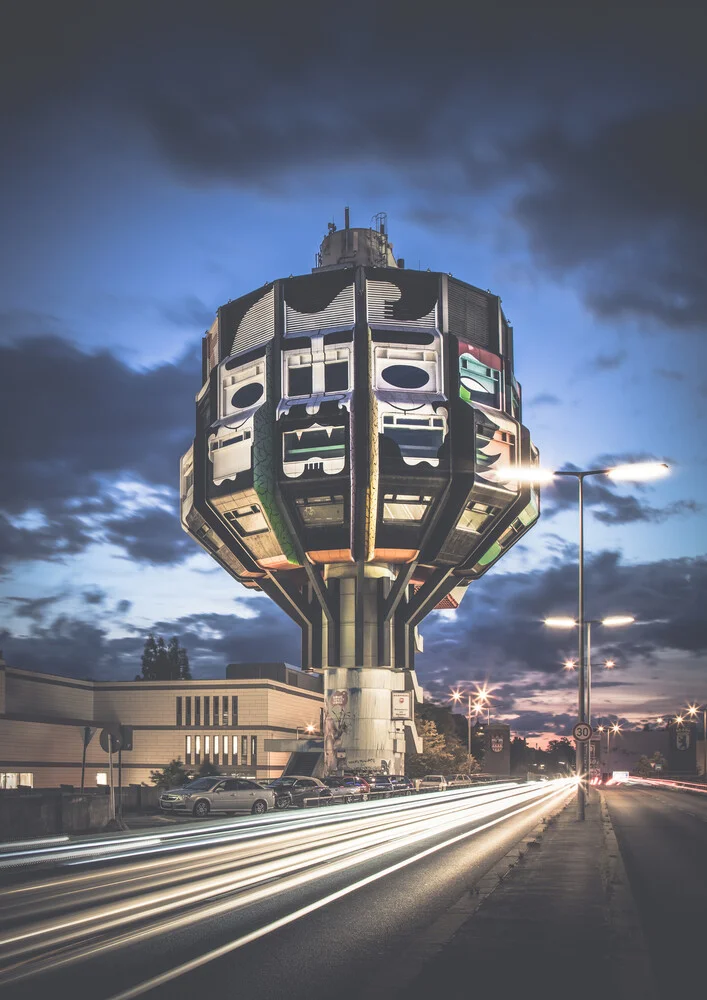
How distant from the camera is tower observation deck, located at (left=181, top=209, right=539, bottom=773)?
77.8m

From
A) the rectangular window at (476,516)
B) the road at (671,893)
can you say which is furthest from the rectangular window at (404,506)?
the road at (671,893)

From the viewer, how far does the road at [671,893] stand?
33.3ft

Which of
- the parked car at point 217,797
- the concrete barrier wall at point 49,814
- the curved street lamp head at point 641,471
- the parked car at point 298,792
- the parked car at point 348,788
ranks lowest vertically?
the parked car at point 348,788

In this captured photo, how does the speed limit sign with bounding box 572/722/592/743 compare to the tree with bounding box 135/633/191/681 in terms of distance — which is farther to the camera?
the tree with bounding box 135/633/191/681

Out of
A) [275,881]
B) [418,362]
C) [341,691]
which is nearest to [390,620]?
[341,691]

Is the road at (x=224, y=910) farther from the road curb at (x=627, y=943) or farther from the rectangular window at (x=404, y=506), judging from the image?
the rectangular window at (x=404, y=506)

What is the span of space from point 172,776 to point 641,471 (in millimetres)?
62519

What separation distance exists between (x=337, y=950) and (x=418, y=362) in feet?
233

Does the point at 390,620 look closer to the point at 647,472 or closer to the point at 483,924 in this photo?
the point at 647,472

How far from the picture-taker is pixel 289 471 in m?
77.9

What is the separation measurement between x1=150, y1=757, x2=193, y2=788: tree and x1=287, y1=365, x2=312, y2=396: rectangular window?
29683 millimetres

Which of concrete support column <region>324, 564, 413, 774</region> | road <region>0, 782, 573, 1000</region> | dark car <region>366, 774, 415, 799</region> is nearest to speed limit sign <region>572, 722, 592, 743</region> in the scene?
road <region>0, 782, 573, 1000</region>

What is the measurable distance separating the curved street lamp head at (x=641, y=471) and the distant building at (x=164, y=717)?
219 ft

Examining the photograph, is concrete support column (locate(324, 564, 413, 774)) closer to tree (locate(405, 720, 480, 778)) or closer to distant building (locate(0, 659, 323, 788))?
tree (locate(405, 720, 480, 778))
